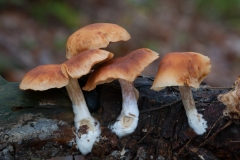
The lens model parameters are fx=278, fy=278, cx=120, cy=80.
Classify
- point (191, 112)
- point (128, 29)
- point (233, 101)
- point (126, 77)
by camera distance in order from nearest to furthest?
point (126, 77), point (233, 101), point (191, 112), point (128, 29)

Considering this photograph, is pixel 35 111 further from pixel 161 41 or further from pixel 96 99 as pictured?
pixel 161 41

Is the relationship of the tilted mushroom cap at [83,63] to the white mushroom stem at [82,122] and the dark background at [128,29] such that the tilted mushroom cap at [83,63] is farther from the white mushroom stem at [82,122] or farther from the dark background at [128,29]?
the dark background at [128,29]

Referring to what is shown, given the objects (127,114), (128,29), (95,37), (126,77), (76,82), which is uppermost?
(128,29)

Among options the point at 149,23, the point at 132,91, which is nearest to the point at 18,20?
the point at 149,23

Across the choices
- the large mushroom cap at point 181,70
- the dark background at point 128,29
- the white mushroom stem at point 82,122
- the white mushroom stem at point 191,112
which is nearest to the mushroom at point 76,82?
the white mushroom stem at point 82,122

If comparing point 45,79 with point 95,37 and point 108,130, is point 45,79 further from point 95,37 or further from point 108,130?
point 108,130

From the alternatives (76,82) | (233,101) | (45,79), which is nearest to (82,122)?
(76,82)

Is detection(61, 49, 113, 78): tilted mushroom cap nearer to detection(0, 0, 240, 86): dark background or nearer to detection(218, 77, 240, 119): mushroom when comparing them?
detection(218, 77, 240, 119): mushroom

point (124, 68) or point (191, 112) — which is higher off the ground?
point (124, 68)

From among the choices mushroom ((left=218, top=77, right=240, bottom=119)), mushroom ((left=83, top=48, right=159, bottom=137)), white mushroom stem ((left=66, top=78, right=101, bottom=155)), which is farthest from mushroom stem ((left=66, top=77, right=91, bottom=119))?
mushroom ((left=218, top=77, right=240, bottom=119))
